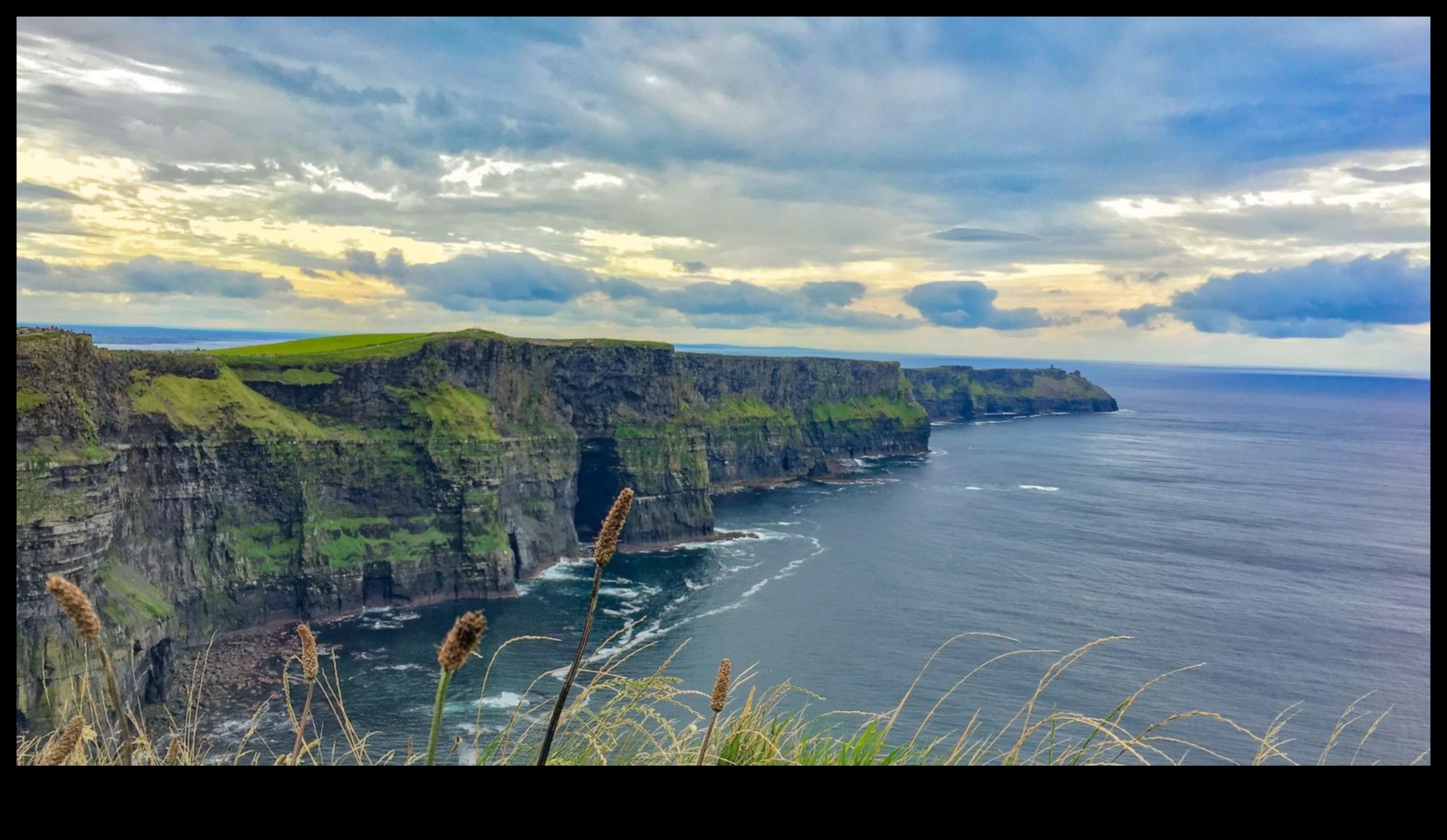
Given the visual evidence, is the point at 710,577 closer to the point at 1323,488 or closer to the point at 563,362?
the point at 563,362

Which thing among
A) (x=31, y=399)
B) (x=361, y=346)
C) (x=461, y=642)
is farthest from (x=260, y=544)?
(x=461, y=642)

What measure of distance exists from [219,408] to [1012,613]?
6583 cm

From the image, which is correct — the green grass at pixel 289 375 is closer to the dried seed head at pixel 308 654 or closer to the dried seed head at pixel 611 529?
the dried seed head at pixel 308 654

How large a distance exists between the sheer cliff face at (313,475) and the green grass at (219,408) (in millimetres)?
206

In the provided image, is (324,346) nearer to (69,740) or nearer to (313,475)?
(313,475)

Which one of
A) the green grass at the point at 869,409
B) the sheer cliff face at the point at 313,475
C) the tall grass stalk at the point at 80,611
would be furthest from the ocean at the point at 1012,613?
the green grass at the point at 869,409

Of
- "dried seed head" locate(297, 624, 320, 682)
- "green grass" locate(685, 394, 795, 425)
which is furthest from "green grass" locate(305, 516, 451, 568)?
"dried seed head" locate(297, 624, 320, 682)

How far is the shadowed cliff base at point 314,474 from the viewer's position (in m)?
53.4

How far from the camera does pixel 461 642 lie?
9.05ft

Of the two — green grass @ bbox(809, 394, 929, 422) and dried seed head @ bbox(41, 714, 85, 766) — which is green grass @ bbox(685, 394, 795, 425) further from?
dried seed head @ bbox(41, 714, 85, 766)

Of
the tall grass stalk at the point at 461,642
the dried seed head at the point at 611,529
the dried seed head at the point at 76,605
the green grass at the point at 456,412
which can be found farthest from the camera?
the green grass at the point at 456,412

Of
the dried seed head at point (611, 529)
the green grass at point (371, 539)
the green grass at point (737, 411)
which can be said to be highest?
the dried seed head at point (611, 529)

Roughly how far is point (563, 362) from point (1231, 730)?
273 ft

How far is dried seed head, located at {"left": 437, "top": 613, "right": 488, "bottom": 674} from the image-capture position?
9.00ft
